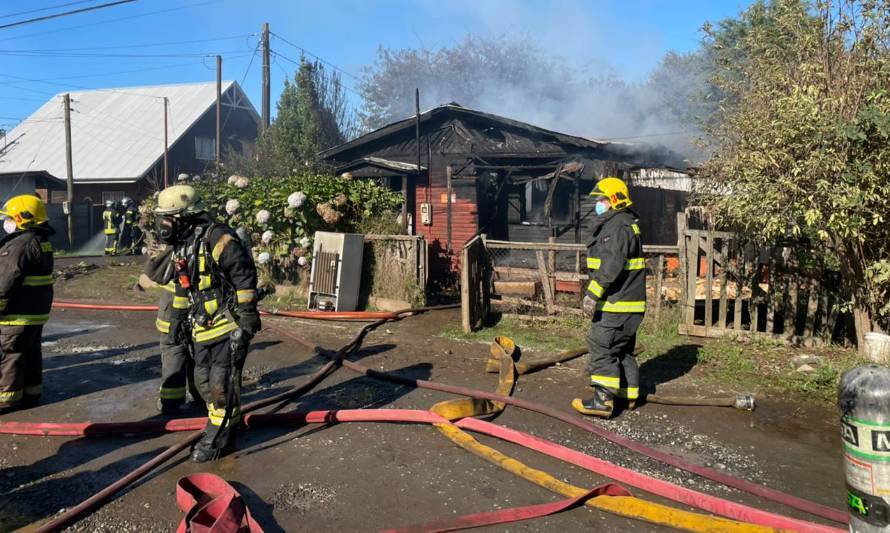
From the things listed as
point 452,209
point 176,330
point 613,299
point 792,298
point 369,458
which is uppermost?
point 452,209

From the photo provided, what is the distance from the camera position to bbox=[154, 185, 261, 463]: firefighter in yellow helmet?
14.5 ft

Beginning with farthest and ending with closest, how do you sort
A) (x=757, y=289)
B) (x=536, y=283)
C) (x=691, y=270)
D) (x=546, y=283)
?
(x=536, y=283), (x=546, y=283), (x=691, y=270), (x=757, y=289)

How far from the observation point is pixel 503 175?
51.8 feet

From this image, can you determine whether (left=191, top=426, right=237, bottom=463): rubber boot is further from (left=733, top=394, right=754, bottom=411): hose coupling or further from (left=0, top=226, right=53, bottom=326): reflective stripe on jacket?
(left=733, top=394, right=754, bottom=411): hose coupling

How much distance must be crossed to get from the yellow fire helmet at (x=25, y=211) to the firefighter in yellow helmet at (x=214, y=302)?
72.5 inches

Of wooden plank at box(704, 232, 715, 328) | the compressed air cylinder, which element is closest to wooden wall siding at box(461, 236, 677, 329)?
wooden plank at box(704, 232, 715, 328)

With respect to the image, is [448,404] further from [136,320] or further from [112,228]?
[112,228]

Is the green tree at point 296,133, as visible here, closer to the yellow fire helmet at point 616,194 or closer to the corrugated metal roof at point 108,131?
the corrugated metal roof at point 108,131

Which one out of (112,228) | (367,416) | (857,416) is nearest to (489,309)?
(367,416)

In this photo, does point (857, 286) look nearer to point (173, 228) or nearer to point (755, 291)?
point (755, 291)

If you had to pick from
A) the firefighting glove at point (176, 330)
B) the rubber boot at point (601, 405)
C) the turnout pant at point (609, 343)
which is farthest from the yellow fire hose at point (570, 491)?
the firefighting glove at point (176, 330)

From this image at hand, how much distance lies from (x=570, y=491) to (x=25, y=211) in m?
5.21

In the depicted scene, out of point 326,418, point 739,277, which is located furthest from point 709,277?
point 326,418

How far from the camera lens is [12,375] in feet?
18.0
